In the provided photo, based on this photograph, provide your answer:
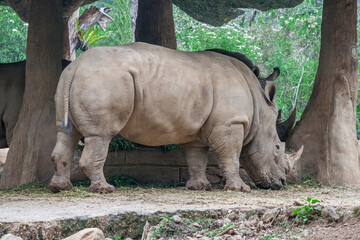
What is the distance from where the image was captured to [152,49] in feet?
27.7

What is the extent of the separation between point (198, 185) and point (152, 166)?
1.04 metres

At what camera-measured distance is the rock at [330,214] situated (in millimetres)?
5211

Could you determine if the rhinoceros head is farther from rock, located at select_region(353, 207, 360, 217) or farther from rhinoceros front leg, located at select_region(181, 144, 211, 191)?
rock, located at select_region(353, 207, 360, 217)

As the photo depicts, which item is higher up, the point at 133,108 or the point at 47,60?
the point at 47,60

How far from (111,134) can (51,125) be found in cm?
185

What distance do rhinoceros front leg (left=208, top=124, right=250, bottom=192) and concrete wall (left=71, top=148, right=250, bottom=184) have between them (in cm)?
109

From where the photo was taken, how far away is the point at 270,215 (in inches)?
221

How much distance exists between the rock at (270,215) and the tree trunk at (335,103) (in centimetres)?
426

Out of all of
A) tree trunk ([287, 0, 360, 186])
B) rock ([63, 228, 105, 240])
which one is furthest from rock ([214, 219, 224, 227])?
tree trunk ([287, 0, 360, 186])

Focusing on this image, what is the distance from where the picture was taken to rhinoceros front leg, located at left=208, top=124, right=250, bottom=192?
8578 millimetres

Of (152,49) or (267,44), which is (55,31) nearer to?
(152,49)

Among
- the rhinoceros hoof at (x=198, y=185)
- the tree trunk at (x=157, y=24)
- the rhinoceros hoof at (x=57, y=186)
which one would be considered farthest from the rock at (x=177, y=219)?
the tree trunk at (x=157, y=24)

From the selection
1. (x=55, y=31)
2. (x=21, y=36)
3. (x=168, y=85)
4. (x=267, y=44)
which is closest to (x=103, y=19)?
(x=21, y=36)

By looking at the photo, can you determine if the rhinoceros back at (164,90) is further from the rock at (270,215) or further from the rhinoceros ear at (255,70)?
the rock at (270,215)
